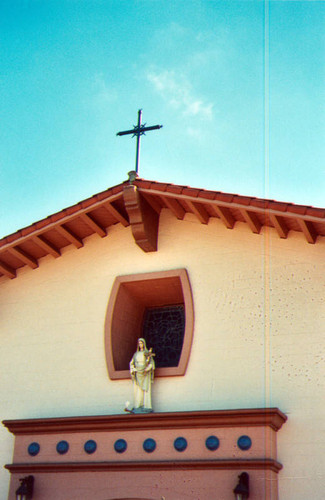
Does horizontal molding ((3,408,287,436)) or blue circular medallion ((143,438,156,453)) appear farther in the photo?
blue circular medallion ((143,438,156,453))

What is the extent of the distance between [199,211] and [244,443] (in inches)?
130

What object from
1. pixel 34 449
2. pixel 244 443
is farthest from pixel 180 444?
pixel 34 449

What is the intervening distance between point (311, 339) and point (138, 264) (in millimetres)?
2870

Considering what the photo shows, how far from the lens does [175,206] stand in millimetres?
10742

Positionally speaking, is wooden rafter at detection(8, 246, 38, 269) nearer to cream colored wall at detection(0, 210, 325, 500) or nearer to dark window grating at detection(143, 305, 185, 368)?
cream colored wall at detection(0, 210, 325, 500)

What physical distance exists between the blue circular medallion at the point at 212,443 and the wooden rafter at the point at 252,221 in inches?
113

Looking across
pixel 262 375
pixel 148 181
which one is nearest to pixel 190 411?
pixel 262 375

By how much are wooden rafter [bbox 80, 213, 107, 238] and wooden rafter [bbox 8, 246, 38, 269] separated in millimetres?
1142

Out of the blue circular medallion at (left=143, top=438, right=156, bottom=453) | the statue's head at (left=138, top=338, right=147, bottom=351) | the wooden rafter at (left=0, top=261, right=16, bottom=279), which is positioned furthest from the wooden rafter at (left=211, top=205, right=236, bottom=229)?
the wooden rafter at (left=0, top=261, right=16, bottom=279)

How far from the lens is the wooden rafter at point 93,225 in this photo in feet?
36.0

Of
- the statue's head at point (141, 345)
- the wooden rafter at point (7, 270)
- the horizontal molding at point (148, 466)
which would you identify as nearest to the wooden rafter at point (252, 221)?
the statue's head at point (141, 345)

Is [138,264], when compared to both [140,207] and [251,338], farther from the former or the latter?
[251,338]

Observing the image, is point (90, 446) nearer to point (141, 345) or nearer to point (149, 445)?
point (149, 445)

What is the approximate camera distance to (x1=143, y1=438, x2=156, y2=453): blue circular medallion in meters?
9.34
